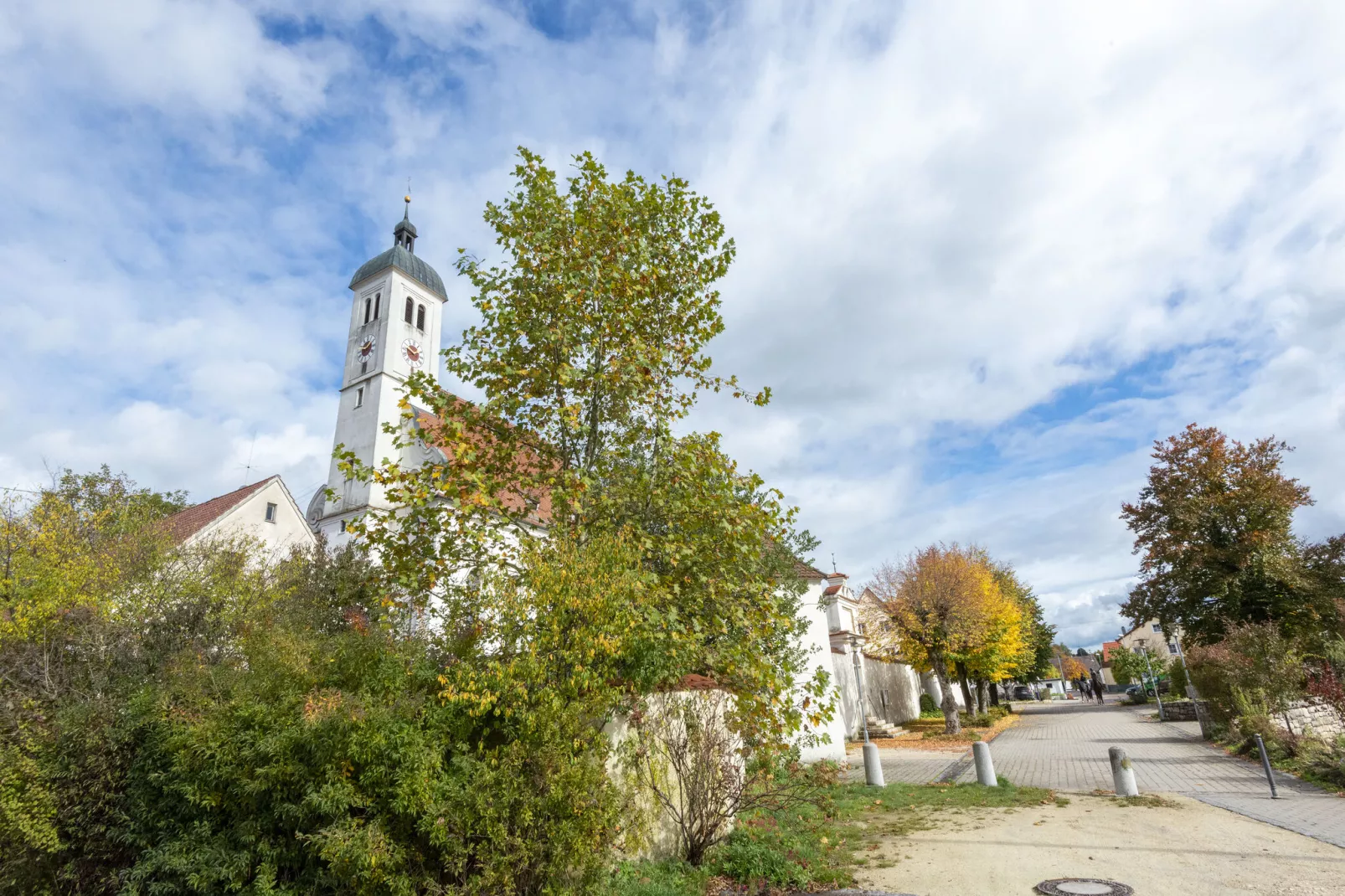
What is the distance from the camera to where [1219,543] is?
23.5 metres

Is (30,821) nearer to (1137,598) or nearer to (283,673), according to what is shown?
(283,673)

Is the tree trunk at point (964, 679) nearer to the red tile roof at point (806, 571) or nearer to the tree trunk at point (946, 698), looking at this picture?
the tree trunk at point (946, 698)

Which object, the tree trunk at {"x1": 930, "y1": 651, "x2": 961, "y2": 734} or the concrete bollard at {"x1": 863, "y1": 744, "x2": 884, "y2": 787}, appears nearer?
the concrete bollard at {"x1": 863, "y1": 744, "x2": 884, "y2": 787}

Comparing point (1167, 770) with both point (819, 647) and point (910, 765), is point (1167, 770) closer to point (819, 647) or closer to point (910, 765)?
point (910, 765)

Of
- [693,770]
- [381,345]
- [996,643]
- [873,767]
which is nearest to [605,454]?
[693,770]

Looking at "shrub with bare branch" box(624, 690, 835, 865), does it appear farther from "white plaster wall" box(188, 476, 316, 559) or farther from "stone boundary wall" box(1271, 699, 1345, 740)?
"white plaster wall" box(188, 476, 316, 559)

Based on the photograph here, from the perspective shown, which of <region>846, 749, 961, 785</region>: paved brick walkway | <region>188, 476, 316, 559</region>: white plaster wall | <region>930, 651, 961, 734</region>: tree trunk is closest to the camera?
<region>846, 749, 961, 785</region>: paved brick walkway

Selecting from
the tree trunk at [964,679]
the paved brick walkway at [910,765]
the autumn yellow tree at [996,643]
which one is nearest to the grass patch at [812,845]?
the paved brick walkway at [910,765]

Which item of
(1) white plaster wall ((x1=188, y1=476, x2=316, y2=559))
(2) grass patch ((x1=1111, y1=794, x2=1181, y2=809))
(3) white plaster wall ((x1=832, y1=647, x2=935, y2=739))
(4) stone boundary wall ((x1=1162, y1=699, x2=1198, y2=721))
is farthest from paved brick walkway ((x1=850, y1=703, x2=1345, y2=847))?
(1) white plaster wall ((x1=188, y1=476, x2=316, y2=559))

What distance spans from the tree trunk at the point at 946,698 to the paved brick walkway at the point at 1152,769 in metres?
1.69

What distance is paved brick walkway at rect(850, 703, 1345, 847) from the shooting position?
9.55 metres

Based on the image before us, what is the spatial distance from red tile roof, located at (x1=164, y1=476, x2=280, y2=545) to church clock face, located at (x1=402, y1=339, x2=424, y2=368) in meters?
11.7

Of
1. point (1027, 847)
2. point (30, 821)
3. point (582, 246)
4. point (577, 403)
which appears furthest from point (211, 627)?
point (1027, 847)

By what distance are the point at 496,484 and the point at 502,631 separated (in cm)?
227
